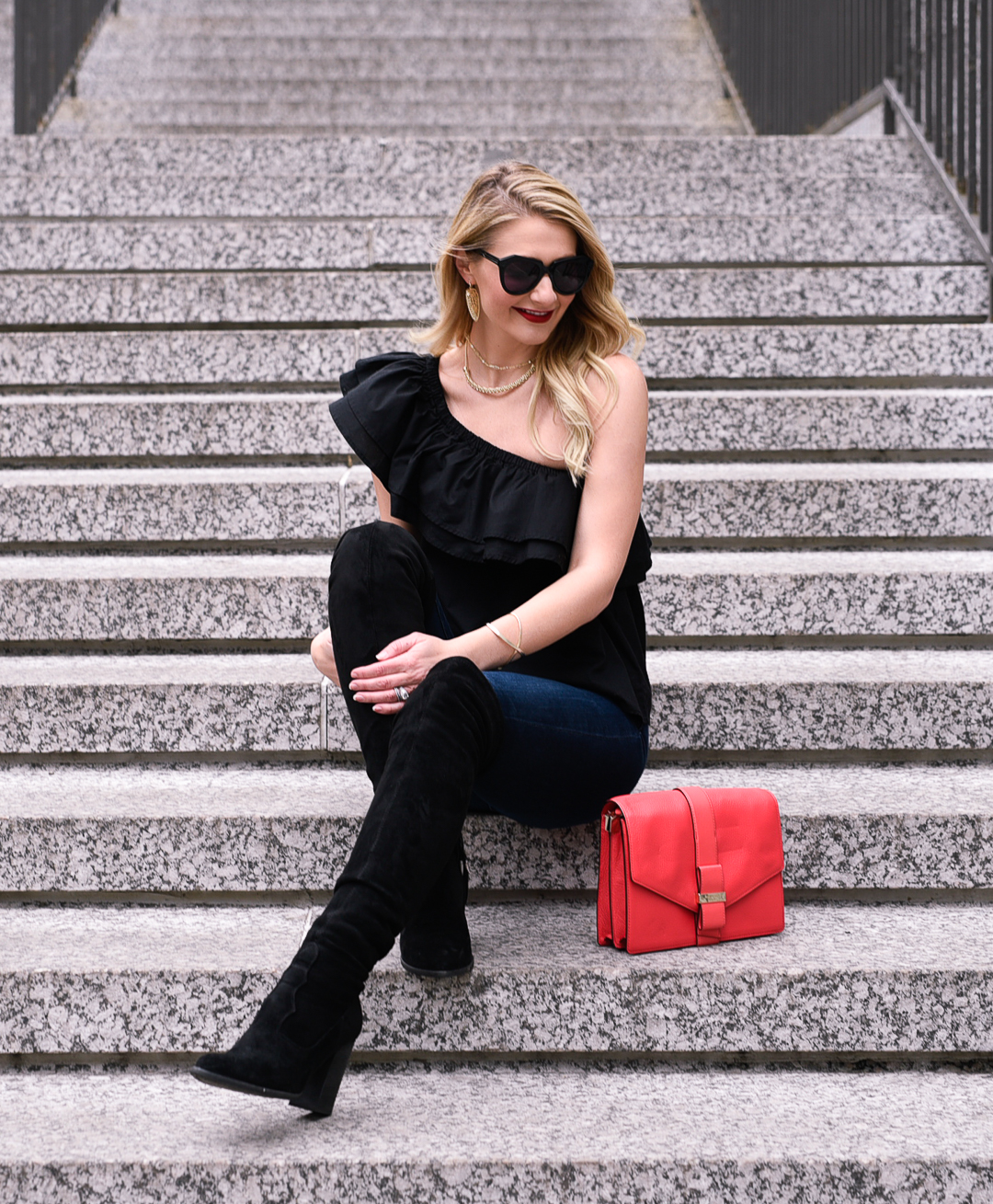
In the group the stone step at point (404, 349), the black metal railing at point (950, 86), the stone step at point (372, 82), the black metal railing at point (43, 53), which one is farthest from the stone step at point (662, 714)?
the stone step at point (372, 82)

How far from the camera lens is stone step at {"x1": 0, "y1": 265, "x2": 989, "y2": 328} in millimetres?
3186

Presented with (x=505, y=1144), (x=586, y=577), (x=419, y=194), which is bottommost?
(x=505, y=1144)

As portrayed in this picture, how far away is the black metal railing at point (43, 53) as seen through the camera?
4.46 meters

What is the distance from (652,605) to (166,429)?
1.30 metres

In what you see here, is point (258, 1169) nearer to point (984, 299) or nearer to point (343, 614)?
point (343, 614)

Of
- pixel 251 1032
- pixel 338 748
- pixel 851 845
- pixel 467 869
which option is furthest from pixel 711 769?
pixel 251 1032

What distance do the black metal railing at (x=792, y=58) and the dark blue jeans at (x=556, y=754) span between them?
3.89 metres

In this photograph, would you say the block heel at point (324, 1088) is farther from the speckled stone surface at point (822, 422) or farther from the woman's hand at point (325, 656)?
the speckled stone surface at point (822, 422)

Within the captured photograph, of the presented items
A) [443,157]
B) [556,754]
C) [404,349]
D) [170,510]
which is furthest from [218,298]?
[556,754]

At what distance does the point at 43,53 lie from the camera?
15.2 ft

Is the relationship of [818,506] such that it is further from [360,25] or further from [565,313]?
[360,25]

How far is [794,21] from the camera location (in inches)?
209

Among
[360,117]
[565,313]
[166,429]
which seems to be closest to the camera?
[565,313]

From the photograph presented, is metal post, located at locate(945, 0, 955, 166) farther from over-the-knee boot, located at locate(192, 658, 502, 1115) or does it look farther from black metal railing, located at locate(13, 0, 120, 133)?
black metal railing, located at locate(13, 0, 120, 133)
